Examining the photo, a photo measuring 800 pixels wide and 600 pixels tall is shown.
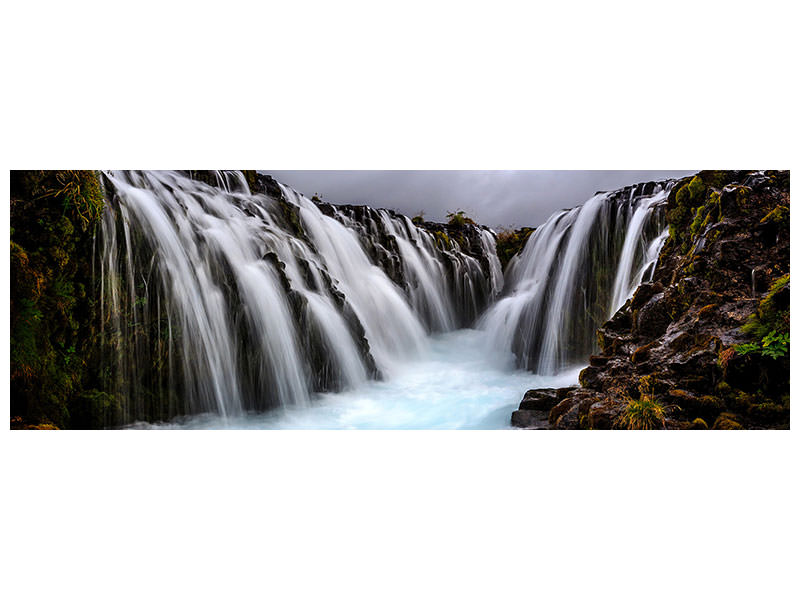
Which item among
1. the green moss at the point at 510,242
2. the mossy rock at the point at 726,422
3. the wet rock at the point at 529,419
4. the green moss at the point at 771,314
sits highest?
the green moss at the point at 510,242

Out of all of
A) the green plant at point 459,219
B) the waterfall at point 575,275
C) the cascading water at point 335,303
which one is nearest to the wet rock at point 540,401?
the cascading water at point 335,303

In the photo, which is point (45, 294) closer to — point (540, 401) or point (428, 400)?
point (428, 400)

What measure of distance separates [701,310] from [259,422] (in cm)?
338

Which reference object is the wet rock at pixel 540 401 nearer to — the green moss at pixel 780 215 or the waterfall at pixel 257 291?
the waterfall at pixel 257 291

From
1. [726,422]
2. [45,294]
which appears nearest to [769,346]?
[726,422]

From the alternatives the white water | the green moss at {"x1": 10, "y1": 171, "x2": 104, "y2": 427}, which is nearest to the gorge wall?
the green moss at {"x1": 10, "y1": 171, "x2": 104, "y2": 427}

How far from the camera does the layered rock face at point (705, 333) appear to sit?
2.87 m

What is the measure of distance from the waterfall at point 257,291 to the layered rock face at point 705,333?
129 centimetres

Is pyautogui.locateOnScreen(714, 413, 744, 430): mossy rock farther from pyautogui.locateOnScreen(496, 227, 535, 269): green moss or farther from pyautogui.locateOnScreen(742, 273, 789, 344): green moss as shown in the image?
pyautogui.locateOnScreen(496, 227, 535, 269): green moss

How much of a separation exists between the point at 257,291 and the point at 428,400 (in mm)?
1670

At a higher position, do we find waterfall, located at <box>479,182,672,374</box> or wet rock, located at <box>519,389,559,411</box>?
waterfall, located at <box>479,182,672,374</box>

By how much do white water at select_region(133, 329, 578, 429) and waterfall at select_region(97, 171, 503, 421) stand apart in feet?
0.36

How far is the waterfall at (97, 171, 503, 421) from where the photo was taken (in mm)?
3178

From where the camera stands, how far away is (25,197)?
2938 millimetres
